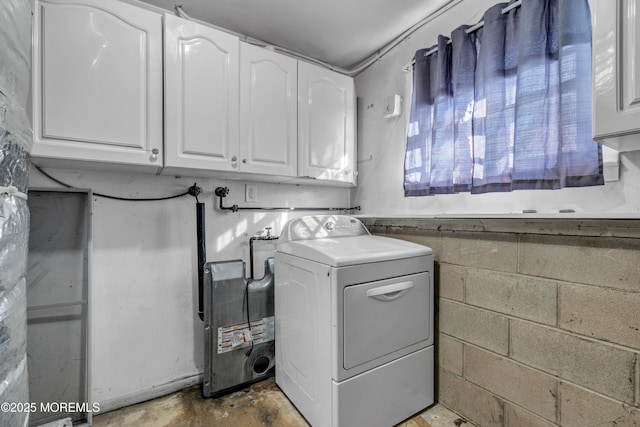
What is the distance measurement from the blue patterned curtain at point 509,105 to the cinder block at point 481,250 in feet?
0.88

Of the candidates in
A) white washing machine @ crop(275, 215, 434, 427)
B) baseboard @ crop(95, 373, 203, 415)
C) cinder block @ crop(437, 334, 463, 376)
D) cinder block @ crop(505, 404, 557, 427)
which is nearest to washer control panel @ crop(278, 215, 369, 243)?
white washing machine @ crop(275, 215, 434, 427)

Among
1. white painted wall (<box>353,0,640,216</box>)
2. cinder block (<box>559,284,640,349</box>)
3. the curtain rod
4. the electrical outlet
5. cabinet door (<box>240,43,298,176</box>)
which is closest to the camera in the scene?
cinder block (<box>559,284,640,349</box>)

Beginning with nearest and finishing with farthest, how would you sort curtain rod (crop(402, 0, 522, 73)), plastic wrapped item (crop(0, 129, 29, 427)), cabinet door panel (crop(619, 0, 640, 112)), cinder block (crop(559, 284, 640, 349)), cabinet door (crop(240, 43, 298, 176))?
plastic wrapped item (crop(0, 129, 29, 427)), cabinet door panel (crop(619, 0, 640, 112)), cinder block (crop(559, 284, 640, 349)), curtain rod (crop(402, 0, 522, 73)), cabinet door (crop(240, 43, 298, 176))

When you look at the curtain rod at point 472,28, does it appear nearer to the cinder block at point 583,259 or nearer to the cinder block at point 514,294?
the cinder block at point 583,259

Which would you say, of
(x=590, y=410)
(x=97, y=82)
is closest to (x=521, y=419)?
(x=590, y=410)

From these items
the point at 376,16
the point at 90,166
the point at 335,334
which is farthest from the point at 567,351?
the point at 90,166

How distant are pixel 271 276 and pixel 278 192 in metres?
0.66

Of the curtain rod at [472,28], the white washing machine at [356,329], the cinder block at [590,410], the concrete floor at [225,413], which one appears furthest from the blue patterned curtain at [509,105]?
the concrete floor at [225,413]

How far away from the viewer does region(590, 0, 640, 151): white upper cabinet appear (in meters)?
0.86

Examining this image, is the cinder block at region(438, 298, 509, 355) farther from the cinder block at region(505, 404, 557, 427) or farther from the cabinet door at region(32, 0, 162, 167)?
the cabinet door at region(32, 0, 162, 167)

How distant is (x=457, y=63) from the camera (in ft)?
5.45

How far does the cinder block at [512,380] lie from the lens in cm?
122

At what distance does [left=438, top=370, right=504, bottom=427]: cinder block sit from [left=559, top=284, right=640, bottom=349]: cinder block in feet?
1.82

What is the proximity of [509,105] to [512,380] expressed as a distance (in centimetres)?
134
